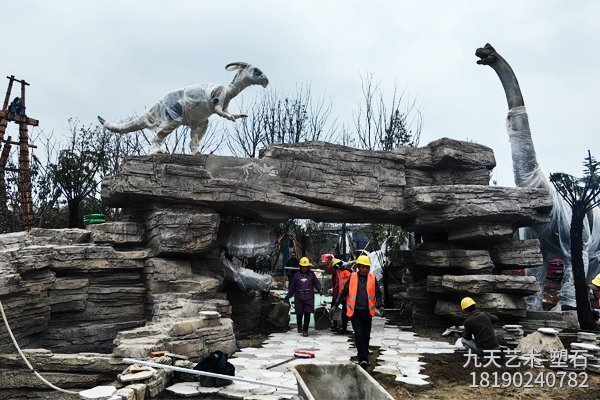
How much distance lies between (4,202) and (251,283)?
875 centimetres

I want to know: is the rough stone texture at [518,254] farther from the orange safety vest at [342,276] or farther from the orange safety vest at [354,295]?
the orange safety vest at [354,295]

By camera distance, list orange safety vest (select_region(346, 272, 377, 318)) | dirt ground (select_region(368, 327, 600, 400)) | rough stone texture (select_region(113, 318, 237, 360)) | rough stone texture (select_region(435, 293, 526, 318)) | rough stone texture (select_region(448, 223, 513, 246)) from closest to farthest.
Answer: dirt ground (select_region(368, 327, 600, 400)), rough stone texture (select_region(113, 318, 237, 360)), orange safety vest (select_region(346, 272, 377, 318)), rough stone texture (select_region(435, 293, 526, 318)), rough stone texture (select_region(448, 223, 513, 246))

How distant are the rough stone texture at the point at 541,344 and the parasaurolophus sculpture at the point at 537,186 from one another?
4051 millimetres

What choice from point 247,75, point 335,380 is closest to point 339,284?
point 247,75

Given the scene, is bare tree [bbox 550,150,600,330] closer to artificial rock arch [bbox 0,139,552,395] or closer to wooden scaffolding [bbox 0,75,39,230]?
artificial rock arch [bbox 0,139,552,395]

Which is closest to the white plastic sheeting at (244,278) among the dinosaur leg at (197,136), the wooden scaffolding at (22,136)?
the dinosaur leg at (197,136)

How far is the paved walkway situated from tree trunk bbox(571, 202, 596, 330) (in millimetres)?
3388

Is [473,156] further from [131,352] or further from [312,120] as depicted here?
[312,120]

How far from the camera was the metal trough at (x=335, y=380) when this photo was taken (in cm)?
406

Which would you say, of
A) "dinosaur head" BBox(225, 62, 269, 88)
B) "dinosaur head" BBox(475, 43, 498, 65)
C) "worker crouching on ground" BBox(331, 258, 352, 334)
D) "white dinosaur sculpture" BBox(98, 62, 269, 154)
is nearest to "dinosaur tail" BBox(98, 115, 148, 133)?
"white dinosaur sculpture" BBox(98, 62, 269, 154)

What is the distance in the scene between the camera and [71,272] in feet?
24.4

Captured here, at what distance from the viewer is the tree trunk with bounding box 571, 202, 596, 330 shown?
364 inches

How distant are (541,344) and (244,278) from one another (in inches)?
215

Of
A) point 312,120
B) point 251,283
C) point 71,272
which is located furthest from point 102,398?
point 312,120
